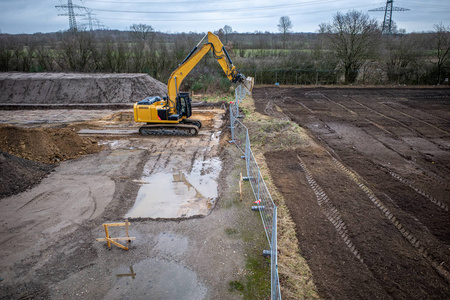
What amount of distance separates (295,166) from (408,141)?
21.3 ft

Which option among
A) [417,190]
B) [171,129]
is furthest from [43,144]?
[417,190]

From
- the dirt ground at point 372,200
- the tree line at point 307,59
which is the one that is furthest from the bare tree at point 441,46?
the dirt ground at point 372,200

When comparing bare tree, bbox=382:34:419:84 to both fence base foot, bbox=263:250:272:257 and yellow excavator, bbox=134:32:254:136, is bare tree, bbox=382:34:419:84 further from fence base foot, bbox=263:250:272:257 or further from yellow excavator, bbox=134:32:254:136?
fence base foot, bbox=263:250:272:257

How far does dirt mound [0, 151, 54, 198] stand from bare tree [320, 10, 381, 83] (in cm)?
2784

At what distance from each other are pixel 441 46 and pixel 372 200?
2785 cm

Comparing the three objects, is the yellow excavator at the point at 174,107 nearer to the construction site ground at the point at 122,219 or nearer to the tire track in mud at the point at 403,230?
the construction site ground at the point at 122,219

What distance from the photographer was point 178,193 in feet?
31.6

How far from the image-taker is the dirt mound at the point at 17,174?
9.56 metres

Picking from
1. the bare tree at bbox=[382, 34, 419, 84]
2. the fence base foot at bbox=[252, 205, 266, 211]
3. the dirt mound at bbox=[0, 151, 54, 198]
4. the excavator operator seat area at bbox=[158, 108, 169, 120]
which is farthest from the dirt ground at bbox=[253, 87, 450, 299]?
the bare tree at bbox=[382, 34, 419, 84]

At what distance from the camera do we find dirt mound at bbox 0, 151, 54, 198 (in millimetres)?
9562

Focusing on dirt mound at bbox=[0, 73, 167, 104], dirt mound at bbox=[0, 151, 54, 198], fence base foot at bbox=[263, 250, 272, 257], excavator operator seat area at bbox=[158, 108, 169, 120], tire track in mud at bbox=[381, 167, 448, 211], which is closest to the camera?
fence base foot at bbox=[263, 250, 272, 257]

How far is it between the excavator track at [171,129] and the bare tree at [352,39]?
835 inches

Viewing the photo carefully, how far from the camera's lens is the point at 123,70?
100 feet

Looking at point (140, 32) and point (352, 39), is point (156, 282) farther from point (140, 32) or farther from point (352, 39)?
point (140, 32)
